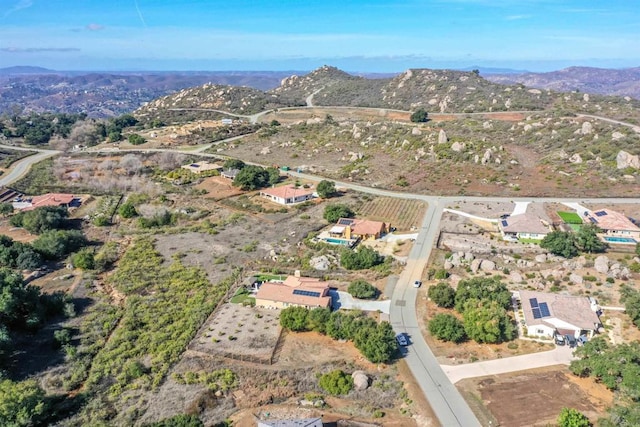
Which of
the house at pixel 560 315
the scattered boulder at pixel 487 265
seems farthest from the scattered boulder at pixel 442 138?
the house at pixel 560 315

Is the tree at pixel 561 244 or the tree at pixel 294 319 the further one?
the tree at pixel 561 244

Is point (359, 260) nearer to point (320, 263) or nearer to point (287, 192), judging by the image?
point (320, 263)

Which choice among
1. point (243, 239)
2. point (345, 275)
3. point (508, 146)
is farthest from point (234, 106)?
point (345, 275)

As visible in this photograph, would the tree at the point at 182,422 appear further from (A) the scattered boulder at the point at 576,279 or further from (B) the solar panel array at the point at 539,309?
(A) the scattered boulder at the point at 576,279

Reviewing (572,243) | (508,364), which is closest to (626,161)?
(572,243)

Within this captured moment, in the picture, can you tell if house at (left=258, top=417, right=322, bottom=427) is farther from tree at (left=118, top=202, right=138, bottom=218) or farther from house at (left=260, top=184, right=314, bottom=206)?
tree at (left=118, top=202, right=138, bottom=218)

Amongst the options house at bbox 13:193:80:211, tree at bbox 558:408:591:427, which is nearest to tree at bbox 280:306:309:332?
tree at bbox 558:408:591:427

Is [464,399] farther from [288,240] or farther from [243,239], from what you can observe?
[243,239]
